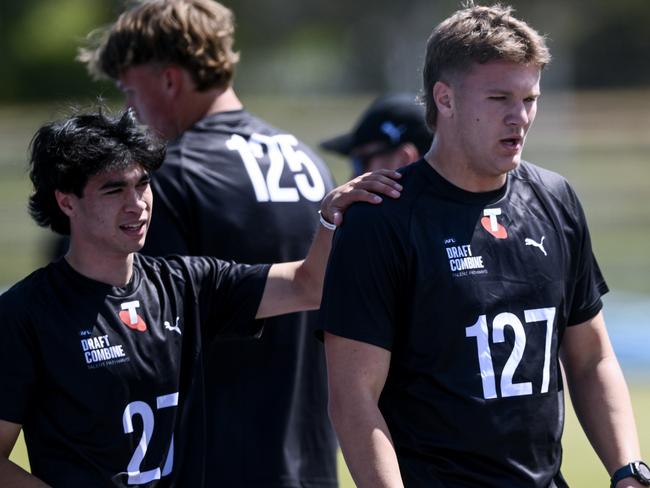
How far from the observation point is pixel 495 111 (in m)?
3.29

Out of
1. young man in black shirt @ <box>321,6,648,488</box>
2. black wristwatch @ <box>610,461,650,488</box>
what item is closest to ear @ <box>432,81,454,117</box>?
young man in black shirt @ <box>321,6,648,488</box>

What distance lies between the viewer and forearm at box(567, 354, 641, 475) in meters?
3.53

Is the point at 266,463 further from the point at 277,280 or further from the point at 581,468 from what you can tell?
the point at 581,468

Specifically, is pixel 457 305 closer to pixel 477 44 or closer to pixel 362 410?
pixel 362 410

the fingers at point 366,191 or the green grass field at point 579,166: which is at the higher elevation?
the fingers at point 366,191

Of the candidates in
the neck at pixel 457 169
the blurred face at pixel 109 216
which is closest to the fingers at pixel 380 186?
the neck at pixel 457 169

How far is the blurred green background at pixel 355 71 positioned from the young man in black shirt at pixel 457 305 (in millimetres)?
20506

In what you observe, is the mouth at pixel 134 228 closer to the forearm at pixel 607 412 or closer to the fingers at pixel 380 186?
the fingers at pixel 380 186

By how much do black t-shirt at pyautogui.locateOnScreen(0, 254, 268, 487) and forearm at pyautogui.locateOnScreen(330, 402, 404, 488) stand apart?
20.6 inches

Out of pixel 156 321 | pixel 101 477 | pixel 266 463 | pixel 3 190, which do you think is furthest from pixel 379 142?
pixel 3 190

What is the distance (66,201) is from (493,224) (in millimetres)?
A: 1193

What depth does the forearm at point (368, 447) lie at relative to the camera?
10.4 feet

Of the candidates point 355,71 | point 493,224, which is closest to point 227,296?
point 493,224

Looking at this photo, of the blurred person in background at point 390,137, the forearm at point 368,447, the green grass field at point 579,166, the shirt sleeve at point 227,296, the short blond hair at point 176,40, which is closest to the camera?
the forearm at point 368,447
